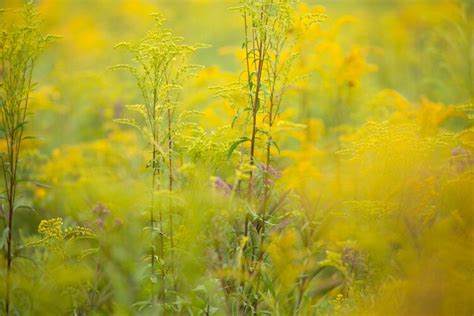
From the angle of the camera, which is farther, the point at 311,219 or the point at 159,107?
the point at 311,219

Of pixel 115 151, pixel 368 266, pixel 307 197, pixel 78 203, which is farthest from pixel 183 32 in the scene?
pixel 368 266

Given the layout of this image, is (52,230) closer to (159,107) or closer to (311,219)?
(159,107)

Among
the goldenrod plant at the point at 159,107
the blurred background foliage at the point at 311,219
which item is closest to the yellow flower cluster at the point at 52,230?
the blurred background foliage at the point at 311,219

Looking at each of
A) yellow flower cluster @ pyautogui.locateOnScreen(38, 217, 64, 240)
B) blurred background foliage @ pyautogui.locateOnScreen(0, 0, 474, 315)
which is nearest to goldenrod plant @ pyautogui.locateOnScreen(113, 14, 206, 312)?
blurred background foliage @ pyautogui.locateOnScreen(0, 0, 474, 315)

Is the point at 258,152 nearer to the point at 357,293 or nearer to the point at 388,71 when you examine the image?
the point at 357,293

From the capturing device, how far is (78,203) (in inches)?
151

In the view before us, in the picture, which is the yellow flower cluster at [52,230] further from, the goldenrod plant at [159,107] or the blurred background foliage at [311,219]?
the goldenrod plant at [159,107]

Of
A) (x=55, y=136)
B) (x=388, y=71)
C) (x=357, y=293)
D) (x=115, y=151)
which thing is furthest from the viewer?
(x=388, y=71)

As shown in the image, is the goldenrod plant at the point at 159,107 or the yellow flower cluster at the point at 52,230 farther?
the yellow flower cluster at the point at 52,230

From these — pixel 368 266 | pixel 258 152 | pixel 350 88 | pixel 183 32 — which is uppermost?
pixel 183 32

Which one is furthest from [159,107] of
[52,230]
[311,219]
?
[311,219]

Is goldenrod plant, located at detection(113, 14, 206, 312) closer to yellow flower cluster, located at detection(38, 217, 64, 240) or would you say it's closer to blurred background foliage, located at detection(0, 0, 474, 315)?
blurred background foliage, located at detection(0, 0, 474, 315)

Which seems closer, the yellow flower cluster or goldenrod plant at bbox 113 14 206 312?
goldenrod plant at bbox 113 14 206 312

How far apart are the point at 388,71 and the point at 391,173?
4.52 m
